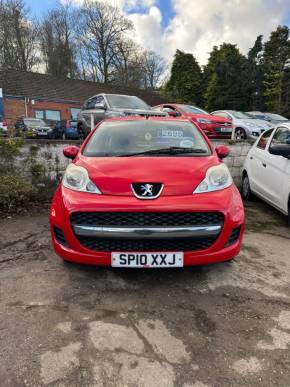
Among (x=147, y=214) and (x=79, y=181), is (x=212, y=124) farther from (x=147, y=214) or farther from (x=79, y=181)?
(x=147, y=214)

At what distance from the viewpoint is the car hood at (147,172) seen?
290 centimetres

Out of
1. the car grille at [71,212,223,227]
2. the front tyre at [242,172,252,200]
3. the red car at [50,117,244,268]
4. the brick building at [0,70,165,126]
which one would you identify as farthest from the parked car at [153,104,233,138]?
the brick building at [0,70,165,126]

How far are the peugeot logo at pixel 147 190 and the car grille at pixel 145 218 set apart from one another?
176mm

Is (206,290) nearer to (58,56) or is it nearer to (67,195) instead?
(67,195)

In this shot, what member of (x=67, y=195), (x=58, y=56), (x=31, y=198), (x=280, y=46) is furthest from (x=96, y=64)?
(x=67, y=195)

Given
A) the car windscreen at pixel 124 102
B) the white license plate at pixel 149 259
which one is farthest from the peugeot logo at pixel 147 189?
the car windscreen at pixel 124 102

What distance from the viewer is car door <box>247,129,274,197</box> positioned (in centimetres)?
572

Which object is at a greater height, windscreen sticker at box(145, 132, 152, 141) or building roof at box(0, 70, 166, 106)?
building roof at box(0, 70, 166, 106)

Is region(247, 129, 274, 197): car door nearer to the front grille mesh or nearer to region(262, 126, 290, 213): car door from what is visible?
region(262, 126, 290, 213): car door

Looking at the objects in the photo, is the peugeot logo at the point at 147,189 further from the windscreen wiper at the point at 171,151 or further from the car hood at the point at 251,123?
the car hood at the point at 251,123

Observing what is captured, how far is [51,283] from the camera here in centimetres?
307

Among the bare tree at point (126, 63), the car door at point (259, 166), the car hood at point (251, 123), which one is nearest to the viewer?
the car door at point (259, 166)

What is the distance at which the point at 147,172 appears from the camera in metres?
3.03

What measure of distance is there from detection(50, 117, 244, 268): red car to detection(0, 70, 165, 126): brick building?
2311 centimetres
